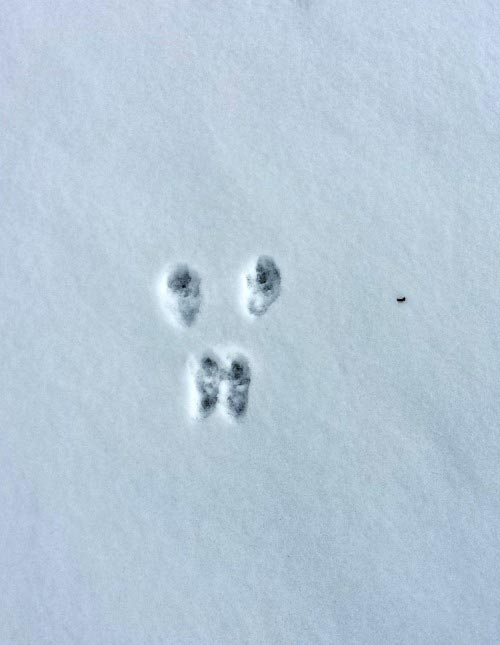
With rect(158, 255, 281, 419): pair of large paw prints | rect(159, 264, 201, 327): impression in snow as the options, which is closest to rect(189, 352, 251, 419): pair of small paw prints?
rect(158, 255, 281, 419): pair of large paw prints

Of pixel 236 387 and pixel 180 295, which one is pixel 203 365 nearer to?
pixel 236 387

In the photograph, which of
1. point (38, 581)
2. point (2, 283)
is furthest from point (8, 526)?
point (2, 283)

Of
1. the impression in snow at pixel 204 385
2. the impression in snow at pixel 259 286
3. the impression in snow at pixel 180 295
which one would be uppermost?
the impression in snow at pixel 259 286

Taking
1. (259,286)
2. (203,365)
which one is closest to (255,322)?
(259,286)

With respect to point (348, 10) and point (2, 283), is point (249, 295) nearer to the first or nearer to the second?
point (2, 283)

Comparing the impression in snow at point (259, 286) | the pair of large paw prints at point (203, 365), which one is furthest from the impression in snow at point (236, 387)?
the impression in snow at point (259, 286)

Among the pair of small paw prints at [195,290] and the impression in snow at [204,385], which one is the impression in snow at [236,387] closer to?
the impression in snow at [204,385]

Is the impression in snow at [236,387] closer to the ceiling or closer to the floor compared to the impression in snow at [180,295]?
closer to the floor
